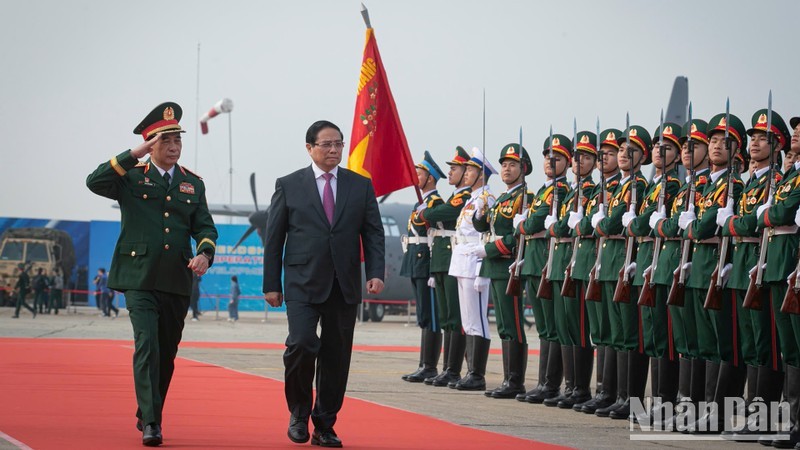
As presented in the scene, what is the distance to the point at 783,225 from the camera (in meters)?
7.15

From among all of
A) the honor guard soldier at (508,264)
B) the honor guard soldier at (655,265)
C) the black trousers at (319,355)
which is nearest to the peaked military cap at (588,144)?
the honor guard soldier at (508,264)

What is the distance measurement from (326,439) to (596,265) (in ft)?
9.93

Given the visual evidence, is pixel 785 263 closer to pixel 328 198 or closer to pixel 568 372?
pixel 328 198

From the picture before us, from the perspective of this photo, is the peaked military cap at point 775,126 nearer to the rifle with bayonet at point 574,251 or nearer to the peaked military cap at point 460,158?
the rifle with bayonet at point 574,251

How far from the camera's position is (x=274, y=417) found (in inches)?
316

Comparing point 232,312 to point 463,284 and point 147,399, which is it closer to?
point 463,284

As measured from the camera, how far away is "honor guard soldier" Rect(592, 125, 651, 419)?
876 cm

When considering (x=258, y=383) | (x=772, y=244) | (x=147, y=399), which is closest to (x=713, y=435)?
(x=772, y=244)

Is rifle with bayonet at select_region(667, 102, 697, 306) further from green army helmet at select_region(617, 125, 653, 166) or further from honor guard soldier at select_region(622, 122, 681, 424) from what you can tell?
green army helmet at select_region(617, 125, 653, 166)

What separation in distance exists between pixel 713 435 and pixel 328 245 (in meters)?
2.70

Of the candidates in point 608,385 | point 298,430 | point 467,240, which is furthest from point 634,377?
point 298,430

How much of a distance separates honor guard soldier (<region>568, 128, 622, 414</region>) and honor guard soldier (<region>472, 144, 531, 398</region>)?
1113 millimetres

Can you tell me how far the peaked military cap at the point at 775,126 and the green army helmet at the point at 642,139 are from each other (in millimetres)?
1261

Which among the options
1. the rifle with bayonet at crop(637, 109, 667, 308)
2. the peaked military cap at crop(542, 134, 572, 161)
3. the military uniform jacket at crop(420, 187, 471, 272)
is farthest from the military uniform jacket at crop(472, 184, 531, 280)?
the rifle with bayonet at crop(637, 109, 667, 308)
